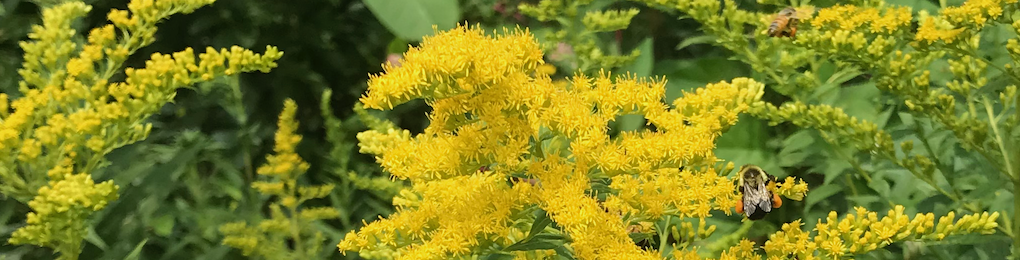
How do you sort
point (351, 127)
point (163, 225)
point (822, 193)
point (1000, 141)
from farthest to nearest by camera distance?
point (351, 127) < point (163, 225) < point (822, 193) < point (1000, 141)

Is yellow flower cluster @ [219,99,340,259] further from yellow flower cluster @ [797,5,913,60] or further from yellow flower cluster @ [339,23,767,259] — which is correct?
yellow flower cluster @ [797,5,913,60]

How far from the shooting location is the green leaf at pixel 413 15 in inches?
54.5

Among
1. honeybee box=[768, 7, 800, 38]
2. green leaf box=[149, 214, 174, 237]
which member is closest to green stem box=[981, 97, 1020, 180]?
honeybee box=[768, 7, 800, 38]

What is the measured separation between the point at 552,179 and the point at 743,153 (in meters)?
0.83

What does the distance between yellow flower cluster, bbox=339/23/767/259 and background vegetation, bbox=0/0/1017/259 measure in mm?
263

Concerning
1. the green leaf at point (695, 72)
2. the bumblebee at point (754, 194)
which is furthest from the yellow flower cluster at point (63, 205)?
the green leaf at point (695, 72)

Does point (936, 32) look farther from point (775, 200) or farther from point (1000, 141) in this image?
point (775, 200)

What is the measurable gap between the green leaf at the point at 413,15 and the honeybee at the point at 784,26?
67 cm

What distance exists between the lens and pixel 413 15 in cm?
141

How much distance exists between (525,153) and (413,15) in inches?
34.8

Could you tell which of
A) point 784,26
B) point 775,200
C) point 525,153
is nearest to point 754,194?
point 775,200

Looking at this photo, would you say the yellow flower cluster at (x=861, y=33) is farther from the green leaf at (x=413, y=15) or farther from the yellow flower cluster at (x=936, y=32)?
the green leaf at (x=413, y=15)

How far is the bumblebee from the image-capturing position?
64 centimetres

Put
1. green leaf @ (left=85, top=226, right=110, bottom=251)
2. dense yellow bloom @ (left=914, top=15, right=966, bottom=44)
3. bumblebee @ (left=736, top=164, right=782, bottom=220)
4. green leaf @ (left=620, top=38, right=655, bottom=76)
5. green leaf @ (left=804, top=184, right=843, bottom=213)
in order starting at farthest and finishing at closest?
green leaf @ (left=620, top=38, right=655, bottom=76)
green leaf @ (left=804, top=184, right=843, bottom=213)
green leaf @ (left=85, top=226, right=110, bottom=251)
dense yellow bloom @ (left=914, top=15, right=966, bottom=44)
bumblebee @ (left=736, top=164, right=782, bottom=220)
